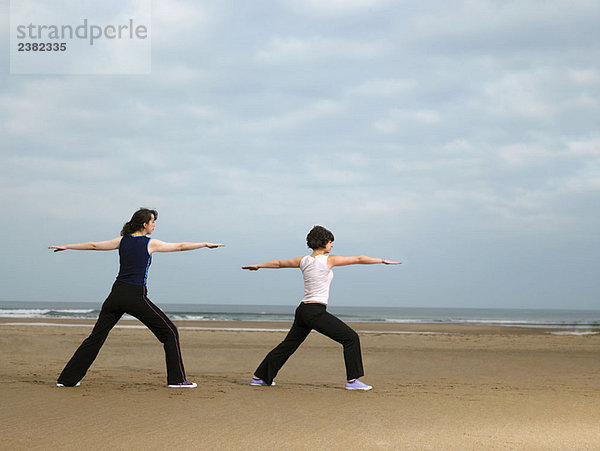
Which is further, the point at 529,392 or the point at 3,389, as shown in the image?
the point at 529,392

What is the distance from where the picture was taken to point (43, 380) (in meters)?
7.88

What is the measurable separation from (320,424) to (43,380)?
4.24m

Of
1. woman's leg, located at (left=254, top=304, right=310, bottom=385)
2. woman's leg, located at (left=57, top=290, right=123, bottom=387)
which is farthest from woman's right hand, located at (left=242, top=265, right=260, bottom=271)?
woman's leg, located at (left=57, top=290, right=123, bottom=387)

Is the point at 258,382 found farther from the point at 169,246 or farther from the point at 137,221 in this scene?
the point at 137,221

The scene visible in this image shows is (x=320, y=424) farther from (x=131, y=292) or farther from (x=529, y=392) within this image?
(x=529, y=392)

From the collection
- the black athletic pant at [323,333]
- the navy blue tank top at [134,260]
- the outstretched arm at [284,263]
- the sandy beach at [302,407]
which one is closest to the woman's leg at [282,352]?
the black athletic pant at [323,333]

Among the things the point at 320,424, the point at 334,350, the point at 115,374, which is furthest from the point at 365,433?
the point at 334,350

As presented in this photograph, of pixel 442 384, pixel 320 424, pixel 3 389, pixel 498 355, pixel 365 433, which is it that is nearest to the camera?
pixel 365 433

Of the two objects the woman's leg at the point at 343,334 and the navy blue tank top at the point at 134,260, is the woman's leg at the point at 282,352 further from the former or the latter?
the navy blue tank top at the point at 134,260

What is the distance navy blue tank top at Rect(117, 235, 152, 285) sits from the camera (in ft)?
23.1

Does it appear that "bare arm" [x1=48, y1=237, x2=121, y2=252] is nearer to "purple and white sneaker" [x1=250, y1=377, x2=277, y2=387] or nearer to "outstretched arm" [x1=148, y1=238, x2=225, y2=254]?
"outstretched arm" [x1=148, y1=238, x2=225, y2=254]

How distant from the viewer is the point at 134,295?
7.02m

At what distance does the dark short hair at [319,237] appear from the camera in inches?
297

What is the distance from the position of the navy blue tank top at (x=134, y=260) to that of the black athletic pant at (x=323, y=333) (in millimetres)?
1794
